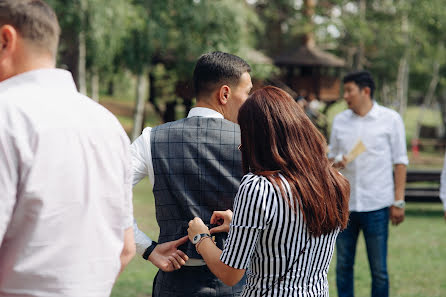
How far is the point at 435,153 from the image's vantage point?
3988 cm

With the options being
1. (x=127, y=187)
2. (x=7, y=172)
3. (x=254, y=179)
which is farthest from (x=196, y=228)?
(x=7, y=172)

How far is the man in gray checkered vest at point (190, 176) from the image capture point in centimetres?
299

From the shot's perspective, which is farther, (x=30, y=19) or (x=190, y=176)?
(x=190, y=176)

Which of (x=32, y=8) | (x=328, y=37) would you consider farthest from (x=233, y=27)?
(x=32, y=8)

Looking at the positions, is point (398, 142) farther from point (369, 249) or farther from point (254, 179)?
point (254, 179)

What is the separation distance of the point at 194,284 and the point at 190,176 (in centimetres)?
53

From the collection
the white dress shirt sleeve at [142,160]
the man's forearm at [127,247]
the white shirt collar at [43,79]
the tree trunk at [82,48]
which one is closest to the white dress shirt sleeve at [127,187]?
the man's forearm at [127,247]

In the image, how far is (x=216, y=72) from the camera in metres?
3.08

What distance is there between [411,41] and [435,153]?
8146mm

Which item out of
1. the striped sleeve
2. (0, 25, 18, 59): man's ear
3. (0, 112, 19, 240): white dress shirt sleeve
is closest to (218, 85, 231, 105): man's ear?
the striped sleeve

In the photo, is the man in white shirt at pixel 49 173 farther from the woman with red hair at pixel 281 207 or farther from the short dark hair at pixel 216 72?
the short dark hair at pixel 216 72

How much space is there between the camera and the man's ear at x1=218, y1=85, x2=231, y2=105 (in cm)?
310

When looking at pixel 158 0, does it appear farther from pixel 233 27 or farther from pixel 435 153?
pixel 435 153

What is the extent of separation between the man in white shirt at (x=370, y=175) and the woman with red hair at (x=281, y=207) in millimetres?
3188
